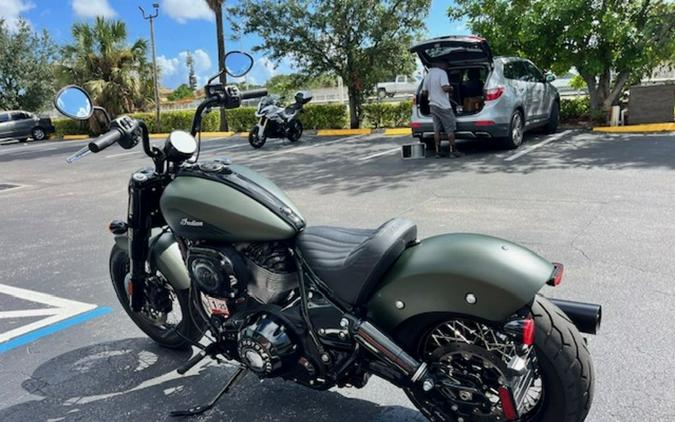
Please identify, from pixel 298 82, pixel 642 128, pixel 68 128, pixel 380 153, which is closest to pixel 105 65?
pixel 68 128

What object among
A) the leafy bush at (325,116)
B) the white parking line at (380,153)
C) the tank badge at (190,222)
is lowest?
the white parking line at (380,153)

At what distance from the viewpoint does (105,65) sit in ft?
76.9

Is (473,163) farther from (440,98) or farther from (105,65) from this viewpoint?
(105,65)

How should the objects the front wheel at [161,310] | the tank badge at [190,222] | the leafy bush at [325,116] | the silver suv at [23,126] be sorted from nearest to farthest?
the tank badge at [190,222]
the front wheel at [161,310]
the leafy bush at [325,116]
the silver suv at [23,126]

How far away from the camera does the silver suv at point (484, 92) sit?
8.66m

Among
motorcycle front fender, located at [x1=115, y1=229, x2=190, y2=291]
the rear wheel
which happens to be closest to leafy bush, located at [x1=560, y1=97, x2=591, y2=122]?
the rear wheel

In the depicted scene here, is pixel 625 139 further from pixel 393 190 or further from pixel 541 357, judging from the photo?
pixel 541 357

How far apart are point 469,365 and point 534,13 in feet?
36.3

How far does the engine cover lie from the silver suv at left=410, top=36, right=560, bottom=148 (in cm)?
719

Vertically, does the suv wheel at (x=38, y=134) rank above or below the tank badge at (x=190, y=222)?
above

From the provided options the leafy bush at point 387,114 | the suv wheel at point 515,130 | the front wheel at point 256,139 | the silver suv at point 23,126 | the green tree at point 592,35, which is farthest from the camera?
the silver suv at point 23,126

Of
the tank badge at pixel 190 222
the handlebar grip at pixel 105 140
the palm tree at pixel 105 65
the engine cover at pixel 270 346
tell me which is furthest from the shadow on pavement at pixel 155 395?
the palm tree at pixel 105 65

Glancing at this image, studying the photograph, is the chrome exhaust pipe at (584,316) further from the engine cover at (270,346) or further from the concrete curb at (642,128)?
the concrete curb at (642,128)

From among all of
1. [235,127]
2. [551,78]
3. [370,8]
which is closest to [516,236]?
[551,78]
